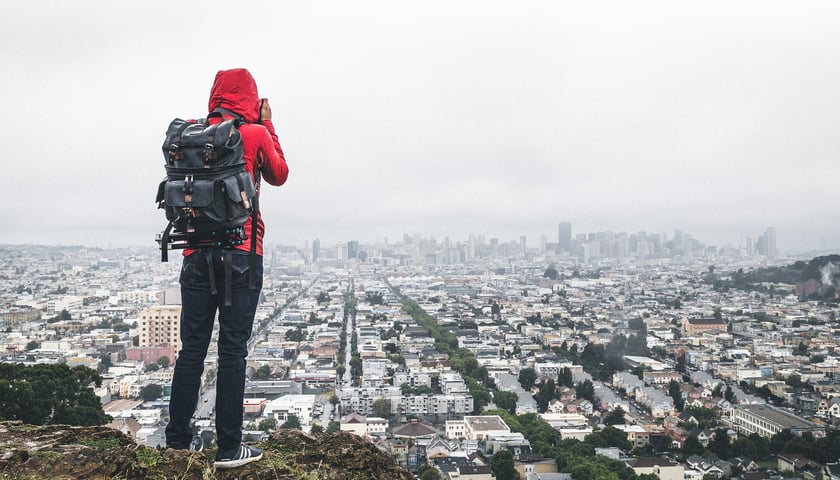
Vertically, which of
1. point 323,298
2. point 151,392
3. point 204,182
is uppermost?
point 204,182

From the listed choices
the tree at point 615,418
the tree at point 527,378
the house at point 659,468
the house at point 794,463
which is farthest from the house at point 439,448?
the tree at point 527,378

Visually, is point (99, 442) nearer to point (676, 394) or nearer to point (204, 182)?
point (204, 182)

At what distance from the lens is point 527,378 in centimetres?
1891

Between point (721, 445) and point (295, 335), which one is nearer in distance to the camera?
point (721, 445)

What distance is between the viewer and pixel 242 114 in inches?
57.5

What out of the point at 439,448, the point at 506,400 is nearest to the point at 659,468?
the point at 439,448

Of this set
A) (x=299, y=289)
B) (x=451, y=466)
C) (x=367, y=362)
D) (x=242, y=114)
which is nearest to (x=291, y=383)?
(x=367, y=362)

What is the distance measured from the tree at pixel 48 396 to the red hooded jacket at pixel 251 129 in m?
3.86

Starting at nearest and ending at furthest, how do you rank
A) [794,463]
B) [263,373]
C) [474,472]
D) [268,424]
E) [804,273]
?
[474,472]
[794,463]
[268,424]
[263,373]
[804,273]

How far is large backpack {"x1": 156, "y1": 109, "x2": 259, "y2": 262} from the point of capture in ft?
4.31

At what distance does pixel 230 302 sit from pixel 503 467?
9345 mm

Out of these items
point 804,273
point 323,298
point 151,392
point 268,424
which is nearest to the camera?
point 268,424

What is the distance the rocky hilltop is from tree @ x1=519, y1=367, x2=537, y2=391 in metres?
17.6

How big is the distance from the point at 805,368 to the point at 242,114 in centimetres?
2240
